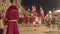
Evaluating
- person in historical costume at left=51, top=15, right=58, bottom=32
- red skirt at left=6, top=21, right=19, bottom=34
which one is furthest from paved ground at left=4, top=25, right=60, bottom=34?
red skirt at left=6, top=21, right=19, bottom=34

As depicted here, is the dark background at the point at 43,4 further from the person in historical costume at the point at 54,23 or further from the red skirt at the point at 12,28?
the red skirt at the point at 12,28

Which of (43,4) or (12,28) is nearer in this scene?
(12,28)

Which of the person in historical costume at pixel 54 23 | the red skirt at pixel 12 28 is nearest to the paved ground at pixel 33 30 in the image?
the person in historical costume at pixel 54 23

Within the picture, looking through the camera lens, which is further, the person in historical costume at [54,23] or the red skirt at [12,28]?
the person in historical costume at [54,23]

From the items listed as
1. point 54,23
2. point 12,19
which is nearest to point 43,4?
point 54,23

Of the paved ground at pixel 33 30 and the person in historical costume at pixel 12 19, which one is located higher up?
the person in historical costume at pixel 12 19

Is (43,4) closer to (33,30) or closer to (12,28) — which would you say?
(33,30)

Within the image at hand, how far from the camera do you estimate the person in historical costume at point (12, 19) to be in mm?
2225

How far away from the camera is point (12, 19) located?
2.25 metres

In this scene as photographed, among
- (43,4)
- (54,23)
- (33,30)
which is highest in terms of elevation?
(43,4)

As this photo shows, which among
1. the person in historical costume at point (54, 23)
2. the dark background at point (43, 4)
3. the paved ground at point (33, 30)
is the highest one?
the dark background at point (43, 4)

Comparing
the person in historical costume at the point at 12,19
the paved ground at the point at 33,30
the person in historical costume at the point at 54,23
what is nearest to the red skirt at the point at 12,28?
the person in historical costume at the point at 12,19

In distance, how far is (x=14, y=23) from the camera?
2256 millimetres

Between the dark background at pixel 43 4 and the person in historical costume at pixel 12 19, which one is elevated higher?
the dark background at pixel 43 4
